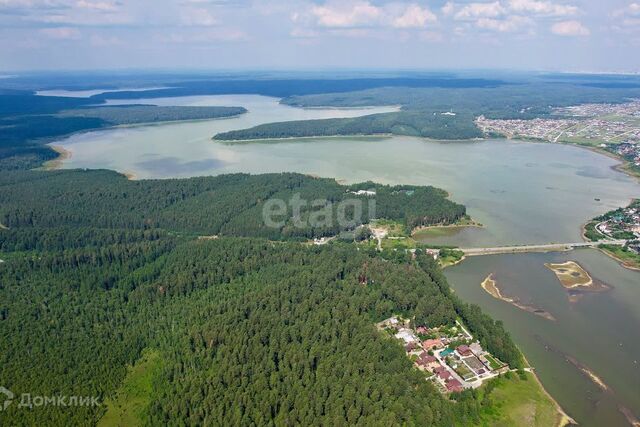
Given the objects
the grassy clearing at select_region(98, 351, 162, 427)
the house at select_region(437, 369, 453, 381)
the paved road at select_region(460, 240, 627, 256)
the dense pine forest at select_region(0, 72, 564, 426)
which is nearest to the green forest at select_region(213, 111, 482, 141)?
the dense pine forest at select_region(0, 72, 564, 426)

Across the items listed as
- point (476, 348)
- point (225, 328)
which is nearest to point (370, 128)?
point (476, 348)

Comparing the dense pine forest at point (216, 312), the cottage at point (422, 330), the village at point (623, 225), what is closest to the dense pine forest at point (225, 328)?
the dense pine forest at point (216, 312)

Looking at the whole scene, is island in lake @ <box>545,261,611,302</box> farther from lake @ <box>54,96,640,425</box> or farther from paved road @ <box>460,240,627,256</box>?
paved road @ <box>460,240,627,256</box>

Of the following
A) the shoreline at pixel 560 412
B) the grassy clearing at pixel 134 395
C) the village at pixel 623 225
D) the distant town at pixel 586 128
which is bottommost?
the shoreline at pixel 560 412

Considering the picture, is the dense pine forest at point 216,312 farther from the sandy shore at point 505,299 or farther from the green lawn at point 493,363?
the sandy shore at point 505,299

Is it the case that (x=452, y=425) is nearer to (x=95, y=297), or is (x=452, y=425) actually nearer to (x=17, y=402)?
(x=17, y=402)

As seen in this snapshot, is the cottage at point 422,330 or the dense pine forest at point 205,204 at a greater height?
the dense pine forest at point 205,204

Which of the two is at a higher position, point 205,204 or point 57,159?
point 57,159

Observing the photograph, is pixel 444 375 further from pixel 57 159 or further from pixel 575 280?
pixel 57 159
